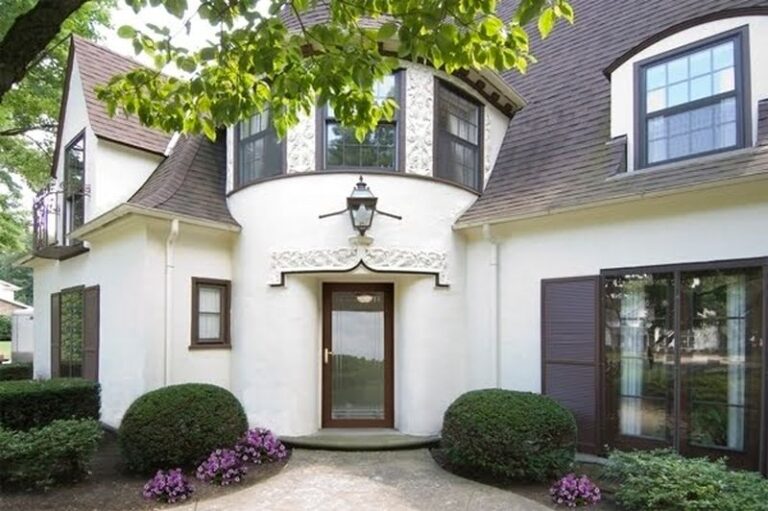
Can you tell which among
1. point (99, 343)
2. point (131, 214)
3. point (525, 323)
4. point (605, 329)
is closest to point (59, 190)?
point (99, 343)

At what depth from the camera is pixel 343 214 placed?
8414mm

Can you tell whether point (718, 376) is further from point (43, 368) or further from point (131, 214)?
point (43, 368)

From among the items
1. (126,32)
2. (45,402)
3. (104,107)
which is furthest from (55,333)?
(126,32)

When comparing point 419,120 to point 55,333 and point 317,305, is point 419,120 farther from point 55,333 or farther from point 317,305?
point 55,333

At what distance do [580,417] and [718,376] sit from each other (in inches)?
70.0

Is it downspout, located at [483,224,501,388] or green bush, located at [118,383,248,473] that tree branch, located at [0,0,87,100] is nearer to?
green bush, located at [118,383,248,473]

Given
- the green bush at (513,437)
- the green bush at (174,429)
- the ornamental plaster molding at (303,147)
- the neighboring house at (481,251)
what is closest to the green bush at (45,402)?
the neighboring house at (481,251)

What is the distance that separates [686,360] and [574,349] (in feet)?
4.50

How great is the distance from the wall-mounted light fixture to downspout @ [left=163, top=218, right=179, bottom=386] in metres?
2.49

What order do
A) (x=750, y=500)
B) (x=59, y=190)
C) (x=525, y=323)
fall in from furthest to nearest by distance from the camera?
1. (x=59, y=190)
2. (x=525, y=323)
3. (x=750, y=500)

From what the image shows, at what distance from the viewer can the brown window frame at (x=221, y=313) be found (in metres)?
8.69

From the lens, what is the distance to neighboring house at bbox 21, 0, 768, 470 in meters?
6.72

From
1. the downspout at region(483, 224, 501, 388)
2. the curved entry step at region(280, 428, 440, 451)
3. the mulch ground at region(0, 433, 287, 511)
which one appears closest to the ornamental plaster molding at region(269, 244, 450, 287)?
the downspout at region(483, 224, 501, 388)

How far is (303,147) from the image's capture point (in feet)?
28.0
